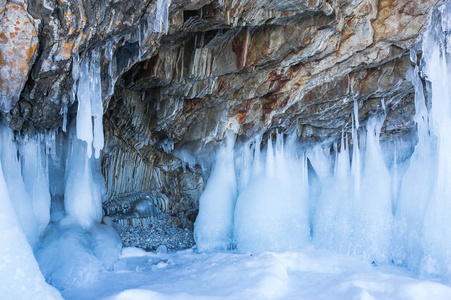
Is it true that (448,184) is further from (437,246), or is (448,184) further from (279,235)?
(279,235)

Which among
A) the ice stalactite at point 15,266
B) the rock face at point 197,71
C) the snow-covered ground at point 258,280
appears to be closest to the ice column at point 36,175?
the rock face at point 197,71

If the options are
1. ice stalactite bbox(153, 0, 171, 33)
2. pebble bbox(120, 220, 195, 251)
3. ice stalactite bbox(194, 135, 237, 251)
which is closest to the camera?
ice stalactite bbox(153, 0, 171, 33)

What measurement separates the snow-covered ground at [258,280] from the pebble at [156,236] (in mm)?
1384

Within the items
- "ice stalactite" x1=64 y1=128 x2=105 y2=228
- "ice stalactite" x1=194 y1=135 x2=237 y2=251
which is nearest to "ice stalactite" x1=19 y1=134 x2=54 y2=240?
"ice stalactite" x1=64 y1=128 x2=105 y2=228

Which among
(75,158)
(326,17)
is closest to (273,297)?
(326,17)

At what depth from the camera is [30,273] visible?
12.9 ft

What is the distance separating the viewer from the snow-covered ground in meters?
4.61

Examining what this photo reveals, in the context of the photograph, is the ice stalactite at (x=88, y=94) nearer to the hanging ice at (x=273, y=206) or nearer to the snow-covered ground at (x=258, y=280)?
the snow-covered ground at (x=258, y=280)

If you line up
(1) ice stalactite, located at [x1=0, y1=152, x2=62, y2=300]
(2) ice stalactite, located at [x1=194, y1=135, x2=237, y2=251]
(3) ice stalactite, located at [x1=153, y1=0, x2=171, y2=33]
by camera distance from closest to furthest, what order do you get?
(1) ice stalactite, located at [x1=0, y1=152, x2=62, y2=300] → (3) ice stalactite, located at [x1=153, y1=0, x2=171, y2=33] → (2) ice stalactite, located at [x1=194, y1=135, x2=237, y2=251]

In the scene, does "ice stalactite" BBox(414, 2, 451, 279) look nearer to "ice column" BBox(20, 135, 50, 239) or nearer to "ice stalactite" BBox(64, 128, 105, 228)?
"ice stalactite" BBox(64, 128, 105, 228)

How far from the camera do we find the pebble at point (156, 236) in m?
8.59

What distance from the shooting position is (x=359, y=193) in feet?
25.8

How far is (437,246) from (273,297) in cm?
325

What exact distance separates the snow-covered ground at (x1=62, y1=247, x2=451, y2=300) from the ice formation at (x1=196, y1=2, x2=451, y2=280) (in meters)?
0.70
